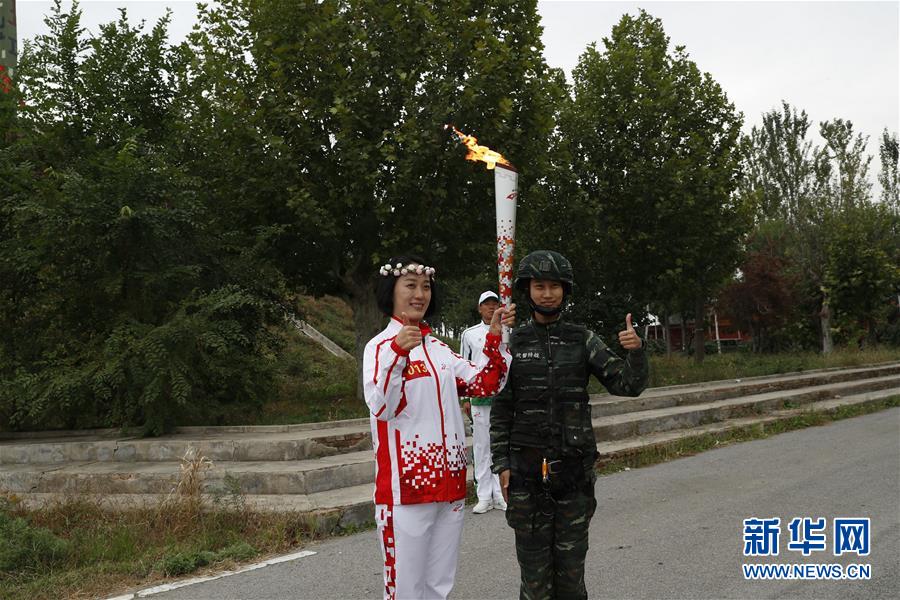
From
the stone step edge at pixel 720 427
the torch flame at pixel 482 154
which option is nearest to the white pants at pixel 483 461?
the stone step edge at pixel 720 427

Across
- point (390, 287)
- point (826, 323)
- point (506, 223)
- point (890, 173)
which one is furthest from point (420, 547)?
point (890, 173)

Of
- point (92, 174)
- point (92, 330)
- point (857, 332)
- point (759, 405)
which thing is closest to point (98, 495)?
point (92, 330)

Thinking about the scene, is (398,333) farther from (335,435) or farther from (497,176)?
(335,435)

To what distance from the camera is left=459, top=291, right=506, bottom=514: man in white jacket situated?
7.60 m

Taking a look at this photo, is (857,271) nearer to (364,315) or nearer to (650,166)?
(650,166)

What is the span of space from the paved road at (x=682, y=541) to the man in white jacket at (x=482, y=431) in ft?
0.67

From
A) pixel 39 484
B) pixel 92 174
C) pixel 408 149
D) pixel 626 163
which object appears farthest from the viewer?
pixel 626 163

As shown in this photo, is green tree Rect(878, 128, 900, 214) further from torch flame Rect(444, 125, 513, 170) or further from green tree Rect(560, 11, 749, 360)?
torch flame Rect(444, 125, 513, 170)

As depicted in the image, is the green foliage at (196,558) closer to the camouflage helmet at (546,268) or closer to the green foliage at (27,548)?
the green foliage at (27,548)

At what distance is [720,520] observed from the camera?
6.85m

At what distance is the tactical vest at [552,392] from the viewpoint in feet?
12.2

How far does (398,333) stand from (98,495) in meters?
6.05

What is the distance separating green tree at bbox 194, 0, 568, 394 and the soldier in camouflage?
7.91 metres

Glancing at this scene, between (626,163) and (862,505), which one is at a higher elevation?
(626,163)
